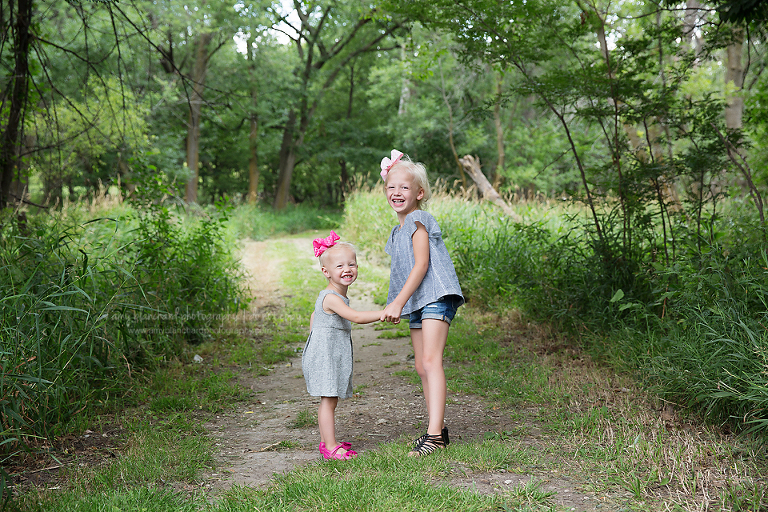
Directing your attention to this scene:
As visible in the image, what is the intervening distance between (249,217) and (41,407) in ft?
51.5

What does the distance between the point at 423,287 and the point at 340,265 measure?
49cm

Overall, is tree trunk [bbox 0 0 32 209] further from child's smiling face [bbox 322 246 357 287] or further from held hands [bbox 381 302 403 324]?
held hands [bbox 381 302 403 324]

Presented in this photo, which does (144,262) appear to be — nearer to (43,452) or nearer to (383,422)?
(43,452)

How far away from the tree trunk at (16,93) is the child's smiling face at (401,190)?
3.70 m

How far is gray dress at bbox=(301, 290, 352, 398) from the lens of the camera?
3.15 metres

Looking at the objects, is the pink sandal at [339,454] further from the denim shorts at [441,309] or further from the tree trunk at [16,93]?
the tree trunk at [16,93]

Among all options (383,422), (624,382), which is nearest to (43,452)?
(383,422)

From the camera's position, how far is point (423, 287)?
10.7 feet

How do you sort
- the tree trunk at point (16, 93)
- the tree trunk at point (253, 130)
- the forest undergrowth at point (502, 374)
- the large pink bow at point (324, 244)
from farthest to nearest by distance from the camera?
the tree trunk at point (253, 130), the tree trunk at point (16, 93), the large pink bow at point (324, 244), the forest undergrowth at point (502, 374)

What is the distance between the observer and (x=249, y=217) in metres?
18.7

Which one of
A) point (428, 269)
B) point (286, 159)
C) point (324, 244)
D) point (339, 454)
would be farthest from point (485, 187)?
point (286, 159)

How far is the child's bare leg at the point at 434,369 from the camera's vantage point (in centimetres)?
317

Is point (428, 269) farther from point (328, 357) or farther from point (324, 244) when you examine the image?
point (328, 357)

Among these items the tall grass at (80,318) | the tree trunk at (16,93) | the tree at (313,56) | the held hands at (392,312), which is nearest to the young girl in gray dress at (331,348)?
the held hands at (392,312)
